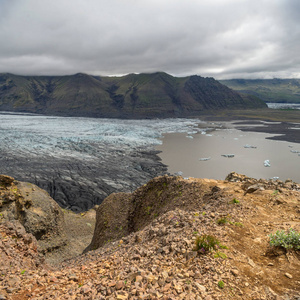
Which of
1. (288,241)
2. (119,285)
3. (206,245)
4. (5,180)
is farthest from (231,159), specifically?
(119,285)

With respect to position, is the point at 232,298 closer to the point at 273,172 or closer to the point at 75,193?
the point at 75,193

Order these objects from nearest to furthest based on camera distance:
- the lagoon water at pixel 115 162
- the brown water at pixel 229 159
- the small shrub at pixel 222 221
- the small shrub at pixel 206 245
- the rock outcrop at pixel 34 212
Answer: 1. the small shrub at pixel 206 245
2. the small shrub at pixel 222 221
3. the rock outcrop at pixel 34 212
4. the lagoon water at pixel 115 162
5. the brown water at pixel 229 159

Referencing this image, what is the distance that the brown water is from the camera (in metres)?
51.1

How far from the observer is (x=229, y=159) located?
203ft

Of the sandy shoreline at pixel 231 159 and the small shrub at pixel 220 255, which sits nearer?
the small shrub at pixel 220 255

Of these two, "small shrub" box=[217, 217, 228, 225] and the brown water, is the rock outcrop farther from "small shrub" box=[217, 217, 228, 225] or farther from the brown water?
the brown water

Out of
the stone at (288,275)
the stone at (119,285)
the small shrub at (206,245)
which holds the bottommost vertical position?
the stone at (119,285)

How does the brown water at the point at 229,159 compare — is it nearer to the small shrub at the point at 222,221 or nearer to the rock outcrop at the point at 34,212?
the rock outcrop at the point at 34,212

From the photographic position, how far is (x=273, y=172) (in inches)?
1999

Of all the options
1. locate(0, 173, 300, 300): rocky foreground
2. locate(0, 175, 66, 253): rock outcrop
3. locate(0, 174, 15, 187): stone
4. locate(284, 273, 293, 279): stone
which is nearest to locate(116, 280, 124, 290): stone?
locate(0, 173, 300, 300): rocky foreground

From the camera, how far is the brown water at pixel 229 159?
5112 cm

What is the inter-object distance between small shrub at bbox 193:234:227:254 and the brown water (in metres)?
42.6

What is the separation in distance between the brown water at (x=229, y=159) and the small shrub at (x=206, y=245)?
42632mm

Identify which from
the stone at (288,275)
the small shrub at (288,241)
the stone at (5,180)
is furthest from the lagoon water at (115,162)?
the stone at (288,275)
